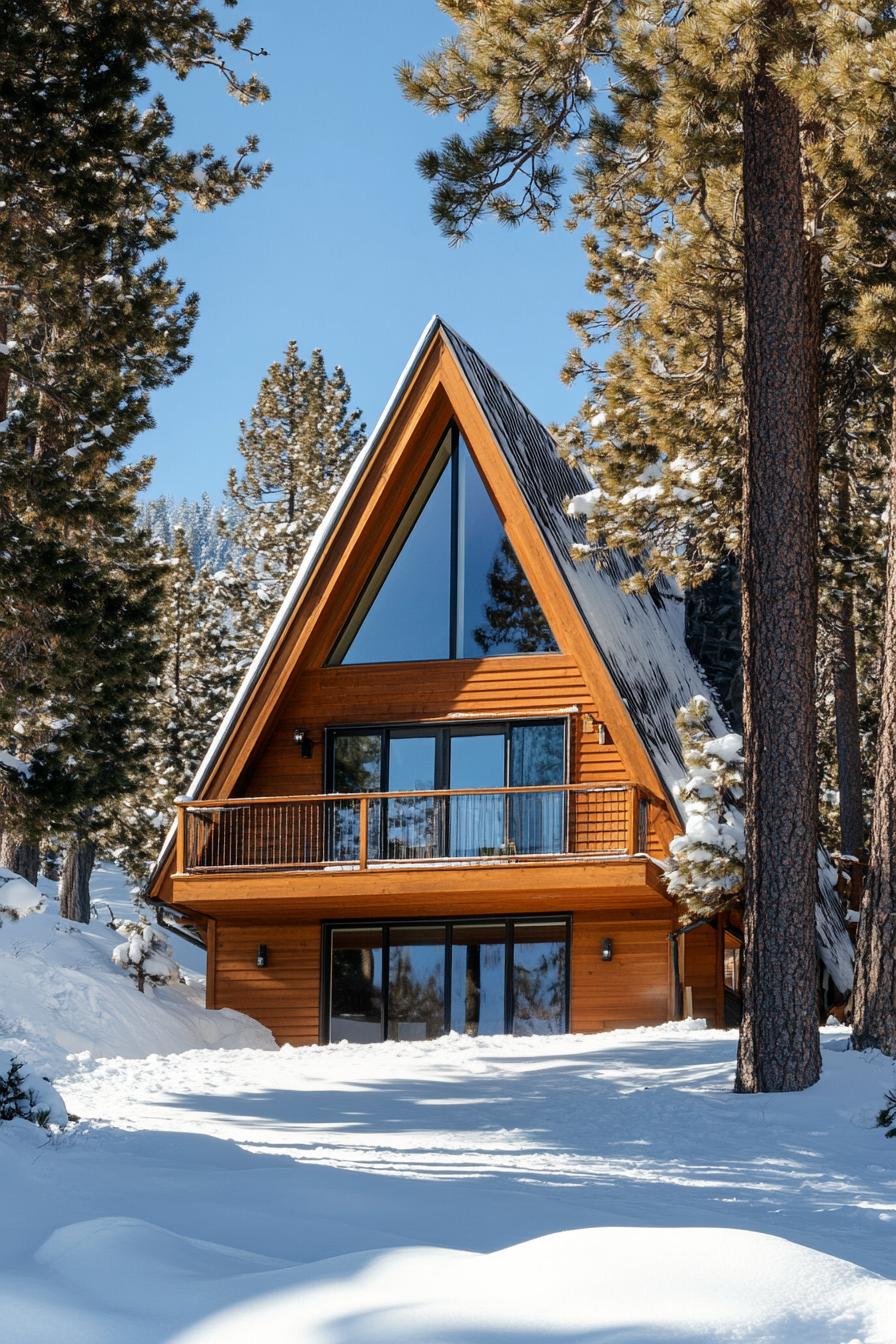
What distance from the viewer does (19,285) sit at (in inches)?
531

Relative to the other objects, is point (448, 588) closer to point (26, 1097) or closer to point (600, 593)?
point (600, 593)

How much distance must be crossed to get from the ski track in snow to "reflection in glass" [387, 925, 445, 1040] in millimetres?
5653

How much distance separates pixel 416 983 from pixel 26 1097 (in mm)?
11651

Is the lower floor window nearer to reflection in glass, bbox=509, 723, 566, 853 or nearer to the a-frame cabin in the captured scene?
the a-frame cabin

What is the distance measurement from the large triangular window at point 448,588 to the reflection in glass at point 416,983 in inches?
143

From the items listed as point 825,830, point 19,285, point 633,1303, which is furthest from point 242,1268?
point 825,830

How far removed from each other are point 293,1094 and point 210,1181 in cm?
587

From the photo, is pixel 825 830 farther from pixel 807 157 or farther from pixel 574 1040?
pixel 807 157

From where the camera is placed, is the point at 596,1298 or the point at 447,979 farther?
the point at 447,979

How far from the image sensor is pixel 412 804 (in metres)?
18.7

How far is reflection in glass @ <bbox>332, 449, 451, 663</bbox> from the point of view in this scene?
19297mm

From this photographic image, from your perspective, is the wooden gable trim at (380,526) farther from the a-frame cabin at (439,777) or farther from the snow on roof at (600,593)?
the snow on roof at (600,593)

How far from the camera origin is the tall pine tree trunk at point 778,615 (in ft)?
36.9

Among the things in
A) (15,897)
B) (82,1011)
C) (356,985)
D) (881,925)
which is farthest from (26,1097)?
(356,985)
